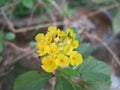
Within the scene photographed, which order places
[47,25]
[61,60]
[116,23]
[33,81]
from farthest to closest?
[116,23] < [47,25] < [33,81] < [61,60]

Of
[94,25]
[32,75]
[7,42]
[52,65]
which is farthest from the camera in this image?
[94,25]

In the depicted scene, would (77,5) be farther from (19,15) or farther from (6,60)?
(6,60)

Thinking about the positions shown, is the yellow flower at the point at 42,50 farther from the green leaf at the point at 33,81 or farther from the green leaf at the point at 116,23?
the green leaf at the point at 116,23

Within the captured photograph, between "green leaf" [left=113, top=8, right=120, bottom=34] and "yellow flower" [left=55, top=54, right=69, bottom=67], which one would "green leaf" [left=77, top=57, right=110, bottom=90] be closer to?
"yellow flower" [left=55, top=54, right=69, bottom=67]

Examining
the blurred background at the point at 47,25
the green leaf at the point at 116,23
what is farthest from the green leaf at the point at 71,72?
the green leaf at the point at 116,23

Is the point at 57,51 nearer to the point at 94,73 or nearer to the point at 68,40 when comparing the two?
the point at 68,40

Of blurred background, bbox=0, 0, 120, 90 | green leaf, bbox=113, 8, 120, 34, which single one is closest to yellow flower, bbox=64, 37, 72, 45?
blurred background, bbox=0, 0, 120, 90

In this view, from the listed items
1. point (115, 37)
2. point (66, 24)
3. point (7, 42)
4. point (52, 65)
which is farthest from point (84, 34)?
point (52, 65)

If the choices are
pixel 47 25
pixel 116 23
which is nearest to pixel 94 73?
pixel 47 25
